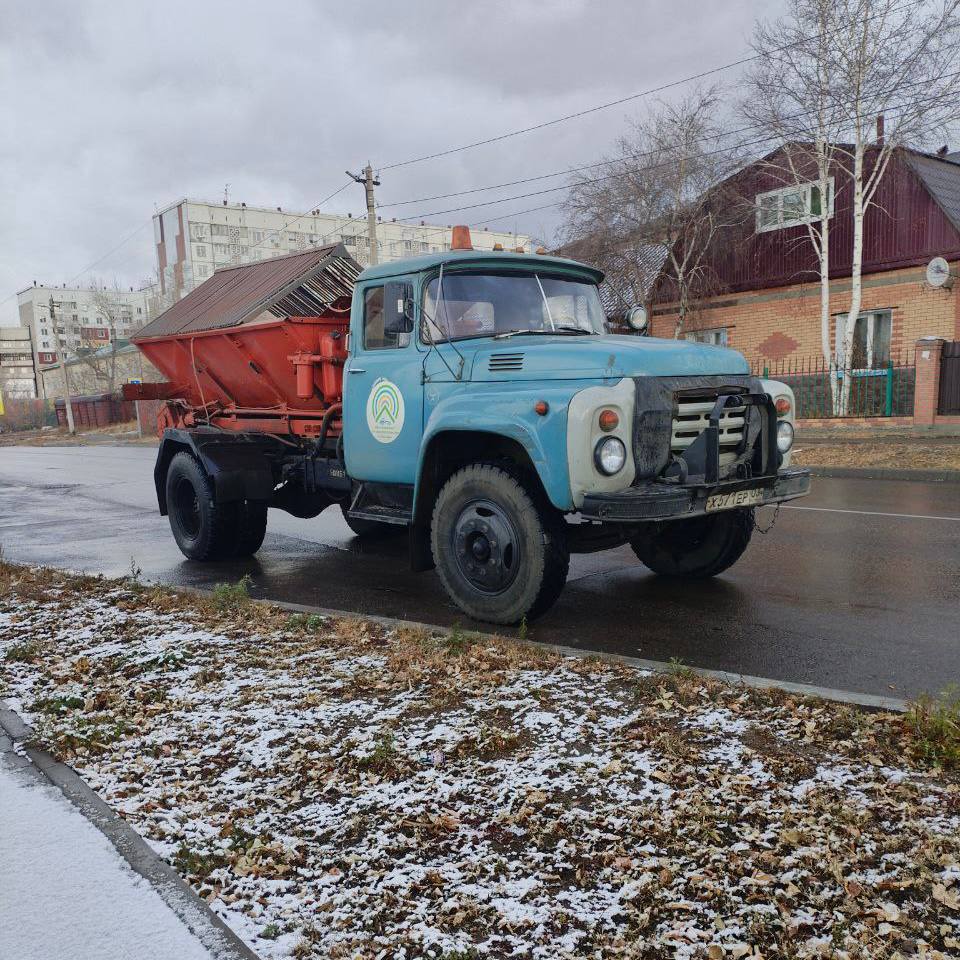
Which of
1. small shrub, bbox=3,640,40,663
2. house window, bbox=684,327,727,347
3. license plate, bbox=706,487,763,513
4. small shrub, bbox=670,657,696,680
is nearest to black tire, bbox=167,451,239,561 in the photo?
small shrub, bbox=3,640,40,663

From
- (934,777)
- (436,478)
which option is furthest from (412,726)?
(436,478)

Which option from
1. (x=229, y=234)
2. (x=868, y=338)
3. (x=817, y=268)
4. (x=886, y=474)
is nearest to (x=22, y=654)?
(x=886, y=474)

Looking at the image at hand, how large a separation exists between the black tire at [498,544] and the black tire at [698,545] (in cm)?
149

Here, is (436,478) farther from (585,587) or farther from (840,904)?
(840,904)

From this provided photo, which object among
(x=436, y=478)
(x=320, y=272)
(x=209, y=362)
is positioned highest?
(x=320, y=272)

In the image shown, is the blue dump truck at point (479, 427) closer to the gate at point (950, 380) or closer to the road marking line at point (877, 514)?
the road marking line at point (877, 514)

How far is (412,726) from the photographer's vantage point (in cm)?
362

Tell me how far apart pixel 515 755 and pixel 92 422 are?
182 ft

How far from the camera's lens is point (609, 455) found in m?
4.76

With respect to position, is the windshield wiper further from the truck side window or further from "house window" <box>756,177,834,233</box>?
"house window" <box>756,177,834,233</box>

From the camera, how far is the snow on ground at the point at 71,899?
2.25 meters

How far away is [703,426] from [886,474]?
33.2ft

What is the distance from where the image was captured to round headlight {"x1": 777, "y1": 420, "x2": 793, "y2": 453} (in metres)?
5.84

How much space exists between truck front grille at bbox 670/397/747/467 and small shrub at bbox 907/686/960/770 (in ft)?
6.83
